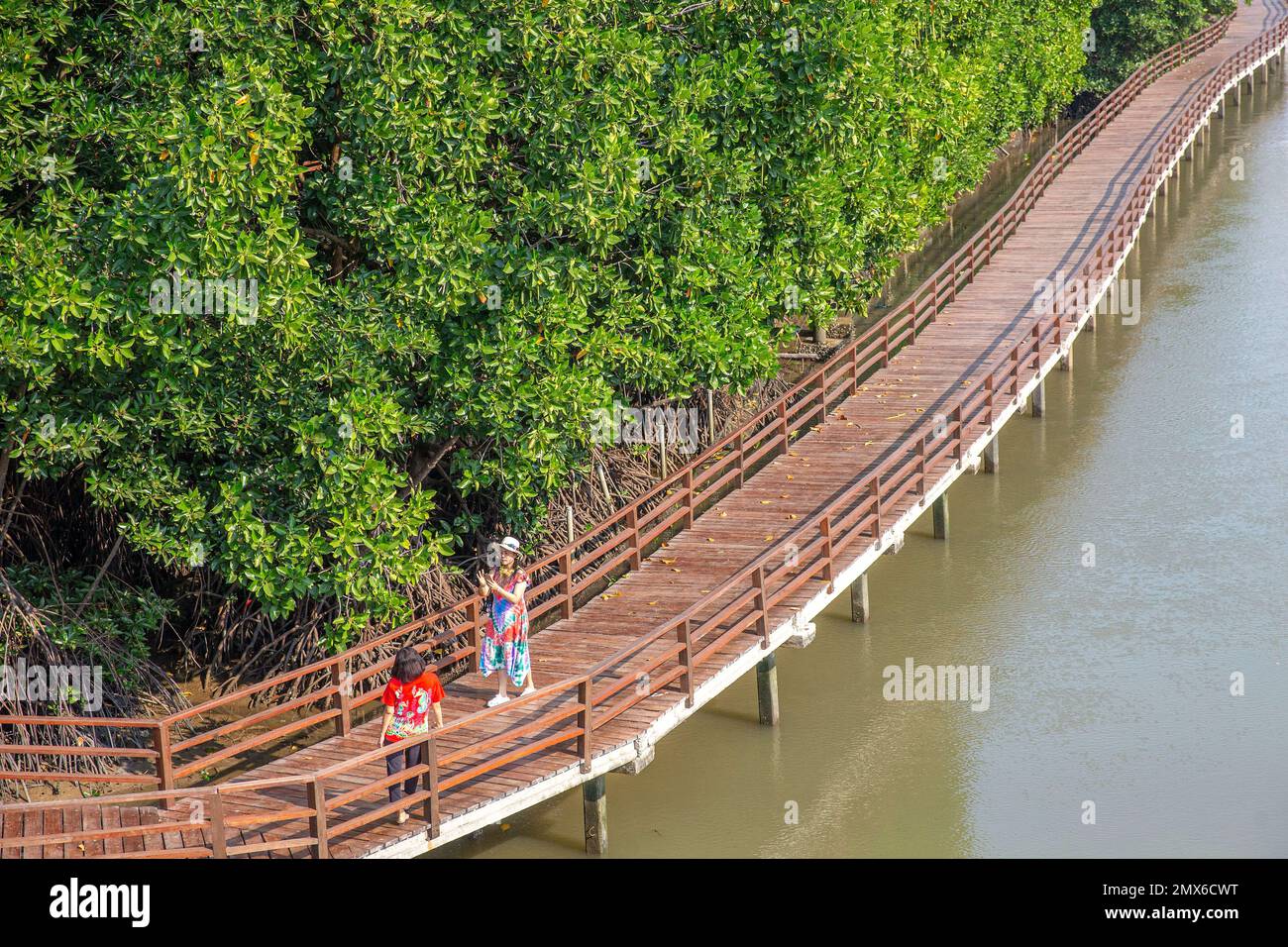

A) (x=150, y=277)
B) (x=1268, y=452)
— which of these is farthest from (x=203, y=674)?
(x=1268, y=452)

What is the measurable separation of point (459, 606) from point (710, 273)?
4.87 m

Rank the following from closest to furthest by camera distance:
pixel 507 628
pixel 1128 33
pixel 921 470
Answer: pixel 507 628, pixel 921 470, pixel 1128 33

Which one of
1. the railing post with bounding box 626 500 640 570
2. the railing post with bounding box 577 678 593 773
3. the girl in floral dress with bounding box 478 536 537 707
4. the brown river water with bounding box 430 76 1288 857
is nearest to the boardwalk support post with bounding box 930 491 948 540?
the brown river water with bounding box 430 76 1288 857

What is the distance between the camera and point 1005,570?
67.6 feet

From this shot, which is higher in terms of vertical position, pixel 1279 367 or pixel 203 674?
pixel 1279 367

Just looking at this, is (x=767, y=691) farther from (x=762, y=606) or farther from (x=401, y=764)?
(x=401, y=764)

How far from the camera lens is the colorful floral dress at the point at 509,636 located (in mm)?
13977

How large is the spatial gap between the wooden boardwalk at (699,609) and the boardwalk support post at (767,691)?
92 cm

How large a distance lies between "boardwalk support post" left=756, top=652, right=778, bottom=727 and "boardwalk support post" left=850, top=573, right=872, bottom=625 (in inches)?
106

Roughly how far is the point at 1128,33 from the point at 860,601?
2804 centimetres

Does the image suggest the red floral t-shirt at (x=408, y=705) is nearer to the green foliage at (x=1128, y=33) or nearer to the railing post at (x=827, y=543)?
the railing post at (x=827, y=543)

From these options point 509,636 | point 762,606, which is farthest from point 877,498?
point 509,636

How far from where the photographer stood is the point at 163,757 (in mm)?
12703

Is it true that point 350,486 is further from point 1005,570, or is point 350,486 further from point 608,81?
point 1005,570
